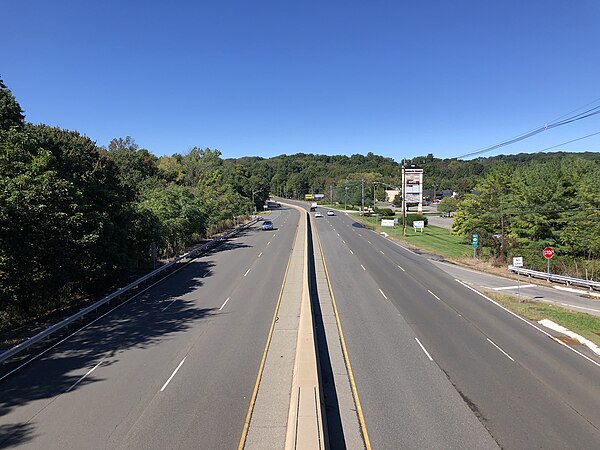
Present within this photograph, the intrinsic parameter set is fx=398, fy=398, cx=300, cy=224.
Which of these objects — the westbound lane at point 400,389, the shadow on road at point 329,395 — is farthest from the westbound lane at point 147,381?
the westbound lane at point 400,389

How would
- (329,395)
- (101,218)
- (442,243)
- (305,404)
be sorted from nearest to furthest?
(305,404)
(329,395)
(101,218)
(442,243)

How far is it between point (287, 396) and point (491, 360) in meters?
7.75

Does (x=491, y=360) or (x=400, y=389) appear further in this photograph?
(x=491, y=360)

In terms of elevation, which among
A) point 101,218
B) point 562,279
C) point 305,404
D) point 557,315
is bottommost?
point 562,279

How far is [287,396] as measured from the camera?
35.0 ft

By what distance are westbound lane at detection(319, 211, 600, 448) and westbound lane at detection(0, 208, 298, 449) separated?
3.84 m

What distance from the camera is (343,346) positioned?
15.1m

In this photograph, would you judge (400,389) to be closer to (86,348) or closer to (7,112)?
(86,348)

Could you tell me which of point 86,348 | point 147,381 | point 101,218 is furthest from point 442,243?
point 147,381

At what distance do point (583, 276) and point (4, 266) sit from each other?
139 ft

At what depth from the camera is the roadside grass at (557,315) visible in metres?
18.3

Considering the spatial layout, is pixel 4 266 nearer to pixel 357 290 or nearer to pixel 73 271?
pixel 73 271

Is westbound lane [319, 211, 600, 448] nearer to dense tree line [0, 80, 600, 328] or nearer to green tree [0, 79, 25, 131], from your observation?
dense tree line [0, 80, 600, 328]

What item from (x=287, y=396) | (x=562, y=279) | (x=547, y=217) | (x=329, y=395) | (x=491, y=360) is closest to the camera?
(x=287, y=396)
